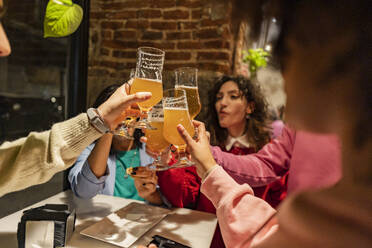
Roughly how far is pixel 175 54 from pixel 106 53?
470mm

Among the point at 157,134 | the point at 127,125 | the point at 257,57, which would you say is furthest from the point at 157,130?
the point at 257,57

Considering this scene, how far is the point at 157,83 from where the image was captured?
1031mm

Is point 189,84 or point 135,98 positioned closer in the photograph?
point 135,98

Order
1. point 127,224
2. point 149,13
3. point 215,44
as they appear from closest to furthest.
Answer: point 127,224, point 149,13, point 215,44

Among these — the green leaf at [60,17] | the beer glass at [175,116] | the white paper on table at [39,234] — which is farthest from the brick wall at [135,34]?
the white paper on table at [39,234]

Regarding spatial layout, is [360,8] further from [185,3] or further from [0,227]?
[185,3]

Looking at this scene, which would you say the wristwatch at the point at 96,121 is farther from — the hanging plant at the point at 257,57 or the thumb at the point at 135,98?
the hanging plant at the point at 257,57

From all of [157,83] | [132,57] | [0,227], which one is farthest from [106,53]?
[0,227]

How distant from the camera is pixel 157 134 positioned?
1.14 meters

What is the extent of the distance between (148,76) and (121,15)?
773mm

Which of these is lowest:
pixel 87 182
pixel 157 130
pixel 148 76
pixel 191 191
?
pixel 191 191

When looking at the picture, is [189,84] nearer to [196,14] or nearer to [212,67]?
[196,14]

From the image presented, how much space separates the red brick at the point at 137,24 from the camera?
1587mm

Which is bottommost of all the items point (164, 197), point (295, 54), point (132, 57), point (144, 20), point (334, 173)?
point (164, 197)
